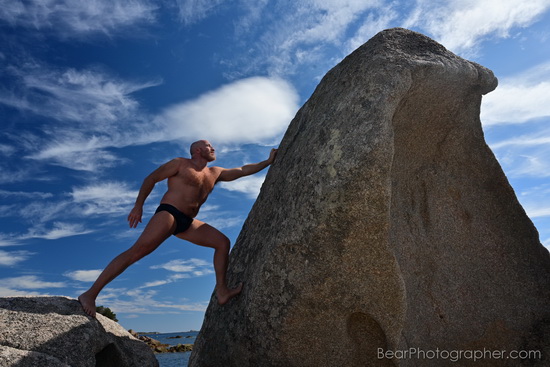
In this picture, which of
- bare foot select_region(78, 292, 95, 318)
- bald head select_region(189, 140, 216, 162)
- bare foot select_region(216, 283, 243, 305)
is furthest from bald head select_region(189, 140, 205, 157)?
bare foot select_region(78, 292, 95, 318)

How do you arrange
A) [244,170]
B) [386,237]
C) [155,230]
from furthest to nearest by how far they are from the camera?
[244,170] < [155,230] < [386,237]

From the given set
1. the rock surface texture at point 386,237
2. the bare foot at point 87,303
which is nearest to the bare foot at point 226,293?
the rock surface texture at point 386,237

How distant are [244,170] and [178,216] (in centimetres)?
148

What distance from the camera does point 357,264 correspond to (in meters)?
5.90

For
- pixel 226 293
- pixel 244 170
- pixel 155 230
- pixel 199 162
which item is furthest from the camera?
pixel 244 170

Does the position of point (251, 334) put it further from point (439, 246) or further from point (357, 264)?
point (439, 246)

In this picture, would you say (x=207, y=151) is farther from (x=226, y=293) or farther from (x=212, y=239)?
(x=226, y=293)

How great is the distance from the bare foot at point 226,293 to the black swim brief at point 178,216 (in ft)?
3.63

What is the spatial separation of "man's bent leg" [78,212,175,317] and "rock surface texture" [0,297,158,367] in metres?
0.17

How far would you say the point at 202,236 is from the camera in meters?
7.87

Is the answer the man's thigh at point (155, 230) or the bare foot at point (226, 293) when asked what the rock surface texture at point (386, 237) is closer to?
the bare foot at point (226, 293)

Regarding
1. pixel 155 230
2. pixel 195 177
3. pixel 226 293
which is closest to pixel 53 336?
pixel 155 230

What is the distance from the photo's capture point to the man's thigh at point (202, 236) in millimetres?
7836

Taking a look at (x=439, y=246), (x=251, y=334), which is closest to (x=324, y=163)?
(x=251, y=334)
